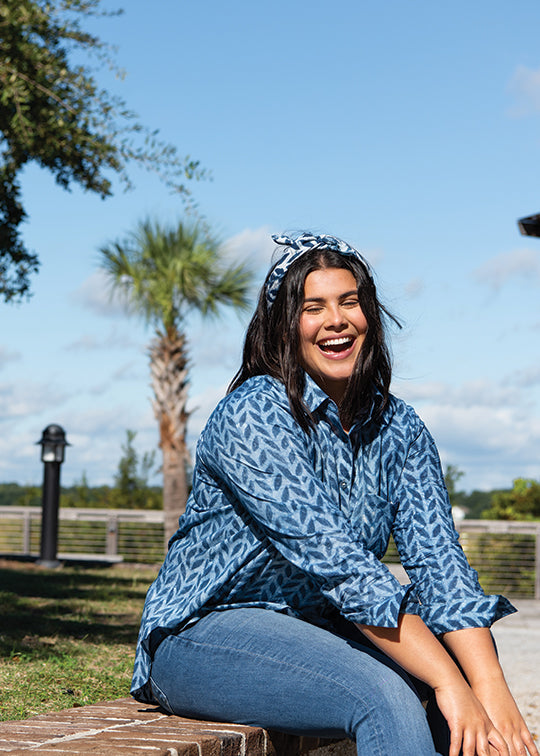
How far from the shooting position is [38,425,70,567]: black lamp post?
11547mm

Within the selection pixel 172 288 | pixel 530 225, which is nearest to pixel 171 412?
pixel 172 288

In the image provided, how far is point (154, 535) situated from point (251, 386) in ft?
43.2

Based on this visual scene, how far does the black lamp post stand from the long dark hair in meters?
9.52

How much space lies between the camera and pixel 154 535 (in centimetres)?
1516

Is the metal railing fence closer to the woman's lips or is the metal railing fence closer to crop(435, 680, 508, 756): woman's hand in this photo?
the woman's lips

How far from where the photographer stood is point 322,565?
2133 millimetres

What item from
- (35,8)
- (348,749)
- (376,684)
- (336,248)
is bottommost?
(348,749)

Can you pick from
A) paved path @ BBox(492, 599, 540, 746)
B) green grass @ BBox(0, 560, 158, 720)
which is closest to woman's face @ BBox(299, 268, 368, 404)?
green grass @ BBox(0, 560, 158, 720)

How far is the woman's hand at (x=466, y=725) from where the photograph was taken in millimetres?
2016

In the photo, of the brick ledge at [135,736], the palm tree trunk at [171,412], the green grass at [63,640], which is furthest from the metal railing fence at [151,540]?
the brick ledge at [135,736]

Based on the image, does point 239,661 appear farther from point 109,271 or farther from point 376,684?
point 109,271

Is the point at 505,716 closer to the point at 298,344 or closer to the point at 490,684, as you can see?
the point at 490,684

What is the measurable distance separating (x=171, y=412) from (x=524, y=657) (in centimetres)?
924

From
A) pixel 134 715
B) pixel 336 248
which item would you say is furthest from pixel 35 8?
pixel 134 715
